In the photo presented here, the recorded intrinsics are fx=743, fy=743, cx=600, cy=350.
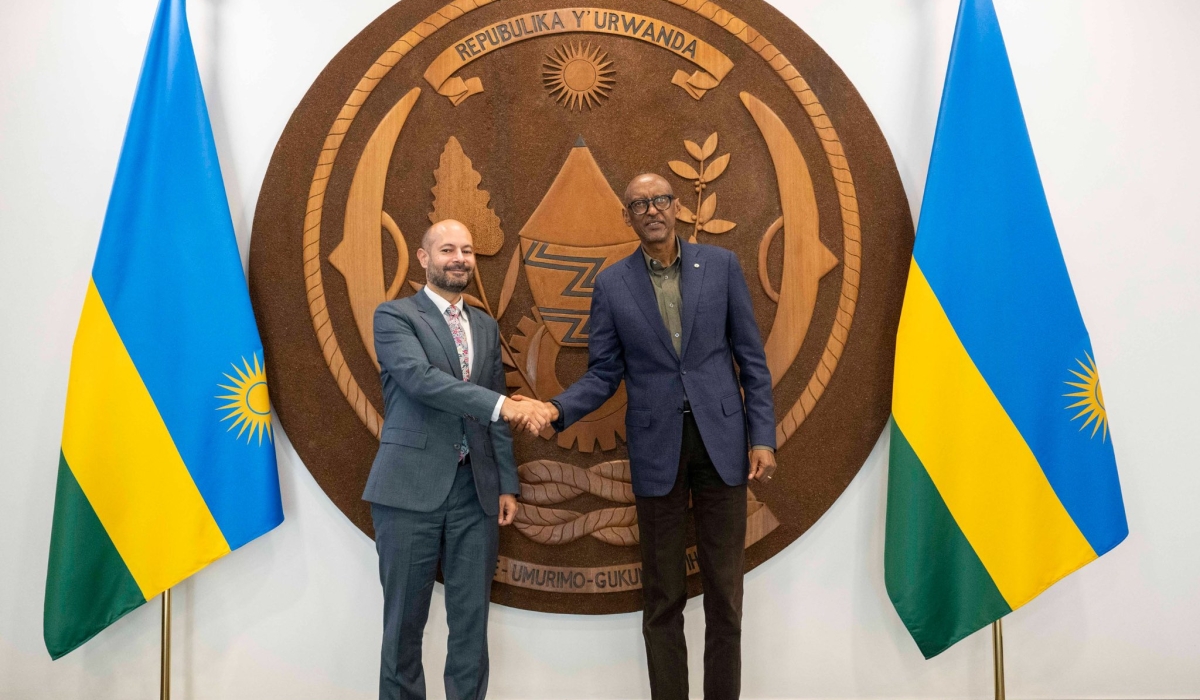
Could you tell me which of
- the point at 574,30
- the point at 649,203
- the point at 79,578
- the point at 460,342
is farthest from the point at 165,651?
the point at 574,30

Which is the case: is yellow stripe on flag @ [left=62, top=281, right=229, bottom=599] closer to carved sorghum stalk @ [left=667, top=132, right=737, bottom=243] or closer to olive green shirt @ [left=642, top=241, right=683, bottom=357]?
olive green shirt @ [left=642, top=241, right=683, bottom=357]

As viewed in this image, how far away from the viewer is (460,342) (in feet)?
7.04

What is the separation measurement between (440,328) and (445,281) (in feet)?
0.44

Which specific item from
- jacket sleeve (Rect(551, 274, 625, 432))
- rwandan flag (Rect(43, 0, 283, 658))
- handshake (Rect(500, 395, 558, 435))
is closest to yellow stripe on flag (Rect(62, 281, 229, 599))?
rwandan flag (Rect(43, 0, 283, 658))

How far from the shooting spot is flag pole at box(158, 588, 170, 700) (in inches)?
91.9

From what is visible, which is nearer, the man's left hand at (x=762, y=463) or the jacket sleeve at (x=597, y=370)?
the man's left hand at (x=762, y=463)

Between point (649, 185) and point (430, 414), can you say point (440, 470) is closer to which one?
point (430, 414)

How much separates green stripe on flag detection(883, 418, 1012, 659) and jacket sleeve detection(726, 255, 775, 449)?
525 millimetres

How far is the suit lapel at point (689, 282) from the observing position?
207 centimetres

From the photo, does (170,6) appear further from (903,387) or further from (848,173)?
(903,387)

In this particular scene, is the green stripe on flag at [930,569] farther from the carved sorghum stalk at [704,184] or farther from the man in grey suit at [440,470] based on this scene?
the man in grey suit at [440,470]

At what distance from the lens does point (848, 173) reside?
241cm

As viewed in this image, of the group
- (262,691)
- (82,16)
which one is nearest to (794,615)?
(262,691)

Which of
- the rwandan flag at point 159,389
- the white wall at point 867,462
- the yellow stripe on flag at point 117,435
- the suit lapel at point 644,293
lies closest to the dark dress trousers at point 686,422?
the suit lapel at point 644,293
